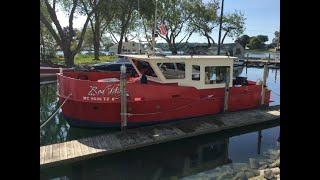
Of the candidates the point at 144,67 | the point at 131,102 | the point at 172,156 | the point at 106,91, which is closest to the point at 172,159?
the point at 172,156

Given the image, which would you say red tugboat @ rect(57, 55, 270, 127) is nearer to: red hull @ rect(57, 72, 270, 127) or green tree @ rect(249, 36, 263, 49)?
red hull @ rect(57, 72, 270, 127)

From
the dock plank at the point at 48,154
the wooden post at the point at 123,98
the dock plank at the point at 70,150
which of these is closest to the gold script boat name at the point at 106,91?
the wooden post at the point at 123,98

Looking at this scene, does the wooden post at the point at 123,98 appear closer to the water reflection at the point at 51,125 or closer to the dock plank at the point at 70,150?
the dock plank at the point at 70,150

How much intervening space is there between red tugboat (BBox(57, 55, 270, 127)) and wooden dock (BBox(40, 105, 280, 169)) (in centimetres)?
35

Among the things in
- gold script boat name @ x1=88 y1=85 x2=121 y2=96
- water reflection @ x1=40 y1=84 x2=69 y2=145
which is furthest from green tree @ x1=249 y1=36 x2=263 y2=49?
gold script boat name @ x1=88 y1=85 x2=121 y2=96

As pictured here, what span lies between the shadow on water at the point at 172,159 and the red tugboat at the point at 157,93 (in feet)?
3.30

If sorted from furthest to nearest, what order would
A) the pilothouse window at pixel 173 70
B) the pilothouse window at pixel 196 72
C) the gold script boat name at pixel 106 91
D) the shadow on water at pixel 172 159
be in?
1. the pilothouse window at pixel 196 72
2. the pilothouse window at pixel 173 70
3. the gold script boat name at pixel 106 91
4. the shadow on water at pixel 172 159

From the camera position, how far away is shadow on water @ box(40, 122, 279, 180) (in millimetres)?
7625

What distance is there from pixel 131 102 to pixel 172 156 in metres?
2.00

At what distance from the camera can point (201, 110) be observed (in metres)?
10.7

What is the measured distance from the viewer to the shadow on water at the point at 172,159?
7.62 m
